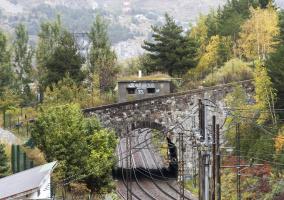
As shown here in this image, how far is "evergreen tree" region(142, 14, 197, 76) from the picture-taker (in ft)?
150

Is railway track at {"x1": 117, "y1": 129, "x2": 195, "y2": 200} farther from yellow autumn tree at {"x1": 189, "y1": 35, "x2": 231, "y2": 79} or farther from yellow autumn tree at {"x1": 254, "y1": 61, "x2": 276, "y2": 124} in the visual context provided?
yellow autumn tree at {"x1": 189, "y1": 35, "x2": 231, "y2": 79}

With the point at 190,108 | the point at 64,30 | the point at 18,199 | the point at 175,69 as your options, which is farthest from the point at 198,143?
the point at 64,30

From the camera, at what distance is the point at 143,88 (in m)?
40.2

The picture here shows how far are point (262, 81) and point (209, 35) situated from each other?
22714mm

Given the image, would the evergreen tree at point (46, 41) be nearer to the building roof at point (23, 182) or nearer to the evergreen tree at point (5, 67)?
the evergreen tree at point (5, 67)

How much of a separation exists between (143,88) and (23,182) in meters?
23.6

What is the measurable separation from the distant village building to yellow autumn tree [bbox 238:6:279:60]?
7145 mm

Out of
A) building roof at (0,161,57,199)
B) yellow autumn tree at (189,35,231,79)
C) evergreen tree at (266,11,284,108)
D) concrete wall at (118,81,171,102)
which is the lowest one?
building roof at (0,161,57,199)

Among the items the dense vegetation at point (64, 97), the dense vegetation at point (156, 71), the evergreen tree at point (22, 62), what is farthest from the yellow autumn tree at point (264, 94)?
the evergreen tree at point (22, 62)

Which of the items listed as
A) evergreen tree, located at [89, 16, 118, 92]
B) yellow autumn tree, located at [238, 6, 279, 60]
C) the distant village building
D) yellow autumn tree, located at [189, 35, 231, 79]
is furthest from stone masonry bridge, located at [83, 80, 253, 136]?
yellow autumn tree, located at [189, 35, 231, 79]

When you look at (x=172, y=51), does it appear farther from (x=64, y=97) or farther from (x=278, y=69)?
(x=278, y=69)

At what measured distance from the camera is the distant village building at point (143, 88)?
40094 millimetres

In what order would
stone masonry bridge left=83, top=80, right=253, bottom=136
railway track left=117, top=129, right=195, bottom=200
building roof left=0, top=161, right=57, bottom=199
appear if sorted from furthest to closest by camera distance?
1. stone masonry bridge left=83, top=80, right=253, bottom=136
2. railway track left=117, top=129, right=195, bottom=200
3. building roof left=0, top=161, right=57, bottom=199

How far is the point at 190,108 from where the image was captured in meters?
36.8
